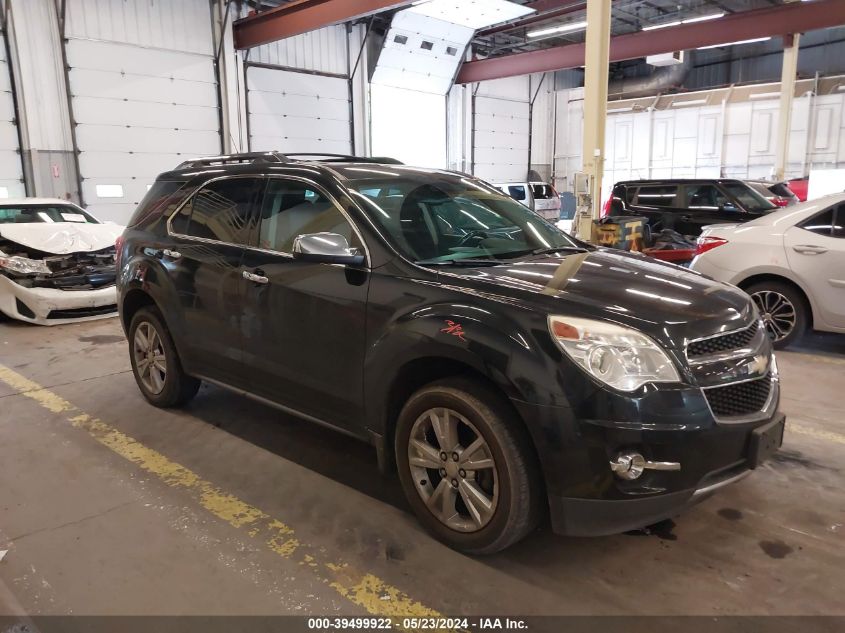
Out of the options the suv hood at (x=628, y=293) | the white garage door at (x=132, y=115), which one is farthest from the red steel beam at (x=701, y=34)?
the suv hood at (x=628, y=293)

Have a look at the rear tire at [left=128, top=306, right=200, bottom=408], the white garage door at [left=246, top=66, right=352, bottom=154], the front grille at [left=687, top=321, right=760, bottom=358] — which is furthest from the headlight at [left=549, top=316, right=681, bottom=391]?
the white garage door at [left=246, top=66, right=352, bottom=154]

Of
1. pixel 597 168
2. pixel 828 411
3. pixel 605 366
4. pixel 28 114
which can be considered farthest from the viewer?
pixel 28 114

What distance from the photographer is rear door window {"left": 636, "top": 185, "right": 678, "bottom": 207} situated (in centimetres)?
1071

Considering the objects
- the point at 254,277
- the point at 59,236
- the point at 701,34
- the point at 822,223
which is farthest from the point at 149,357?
the point at 701,34

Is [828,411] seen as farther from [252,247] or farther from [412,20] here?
[412,20]

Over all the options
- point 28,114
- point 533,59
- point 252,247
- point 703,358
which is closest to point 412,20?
point 533,59

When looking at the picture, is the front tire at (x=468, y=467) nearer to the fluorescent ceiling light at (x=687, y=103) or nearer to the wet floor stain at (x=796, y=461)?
the wet floor stain at (x=796, y=461)

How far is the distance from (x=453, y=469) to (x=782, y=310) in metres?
4.46

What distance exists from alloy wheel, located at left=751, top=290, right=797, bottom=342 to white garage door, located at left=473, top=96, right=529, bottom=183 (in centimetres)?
1567

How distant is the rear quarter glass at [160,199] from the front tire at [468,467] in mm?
2450

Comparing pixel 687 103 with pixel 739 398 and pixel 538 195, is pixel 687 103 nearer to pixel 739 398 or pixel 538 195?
pixel 538 195

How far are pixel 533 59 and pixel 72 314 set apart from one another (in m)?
14.6

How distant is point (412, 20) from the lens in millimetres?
16703

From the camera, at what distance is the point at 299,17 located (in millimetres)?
13281
